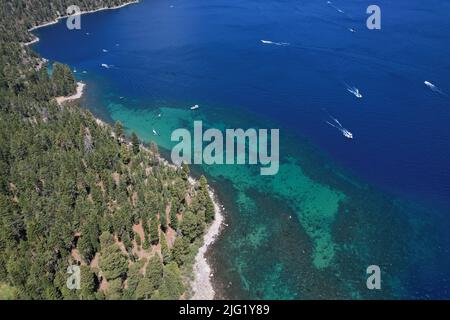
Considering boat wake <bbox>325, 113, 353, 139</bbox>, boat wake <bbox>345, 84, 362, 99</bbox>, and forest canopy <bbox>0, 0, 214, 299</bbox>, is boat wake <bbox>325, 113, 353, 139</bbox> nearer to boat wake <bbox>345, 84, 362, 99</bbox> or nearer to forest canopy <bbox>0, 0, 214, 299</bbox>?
boat wake <bbox>345, 84, 362, 99</bbox>

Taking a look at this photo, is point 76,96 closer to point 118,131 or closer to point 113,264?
point 118,131

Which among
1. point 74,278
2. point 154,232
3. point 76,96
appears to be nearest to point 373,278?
point 154,232

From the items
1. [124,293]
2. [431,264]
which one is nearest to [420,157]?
[431,264]

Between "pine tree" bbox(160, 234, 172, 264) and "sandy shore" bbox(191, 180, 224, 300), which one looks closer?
"sandy shore" bbox(191, 180, 224, 300)

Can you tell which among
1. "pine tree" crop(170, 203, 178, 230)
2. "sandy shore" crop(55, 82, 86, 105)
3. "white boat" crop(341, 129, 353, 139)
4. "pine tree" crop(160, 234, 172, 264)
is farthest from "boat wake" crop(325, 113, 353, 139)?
"sandy shore" crop(55, 82, 86, 105)

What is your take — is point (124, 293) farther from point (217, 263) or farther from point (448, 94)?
point (448, 94)

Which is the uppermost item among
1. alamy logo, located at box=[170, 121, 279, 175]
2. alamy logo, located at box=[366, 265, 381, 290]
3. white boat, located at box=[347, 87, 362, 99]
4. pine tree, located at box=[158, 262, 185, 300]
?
white boat, located at box=[347, 87, 362, 99]

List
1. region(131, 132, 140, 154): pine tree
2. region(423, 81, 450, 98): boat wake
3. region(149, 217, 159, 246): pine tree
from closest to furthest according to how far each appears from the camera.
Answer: region(149, 217, 159, 246): pine tree, region(131, 132, 140, 154): pine tree, region(423, 81, 450, 98): boat wake
